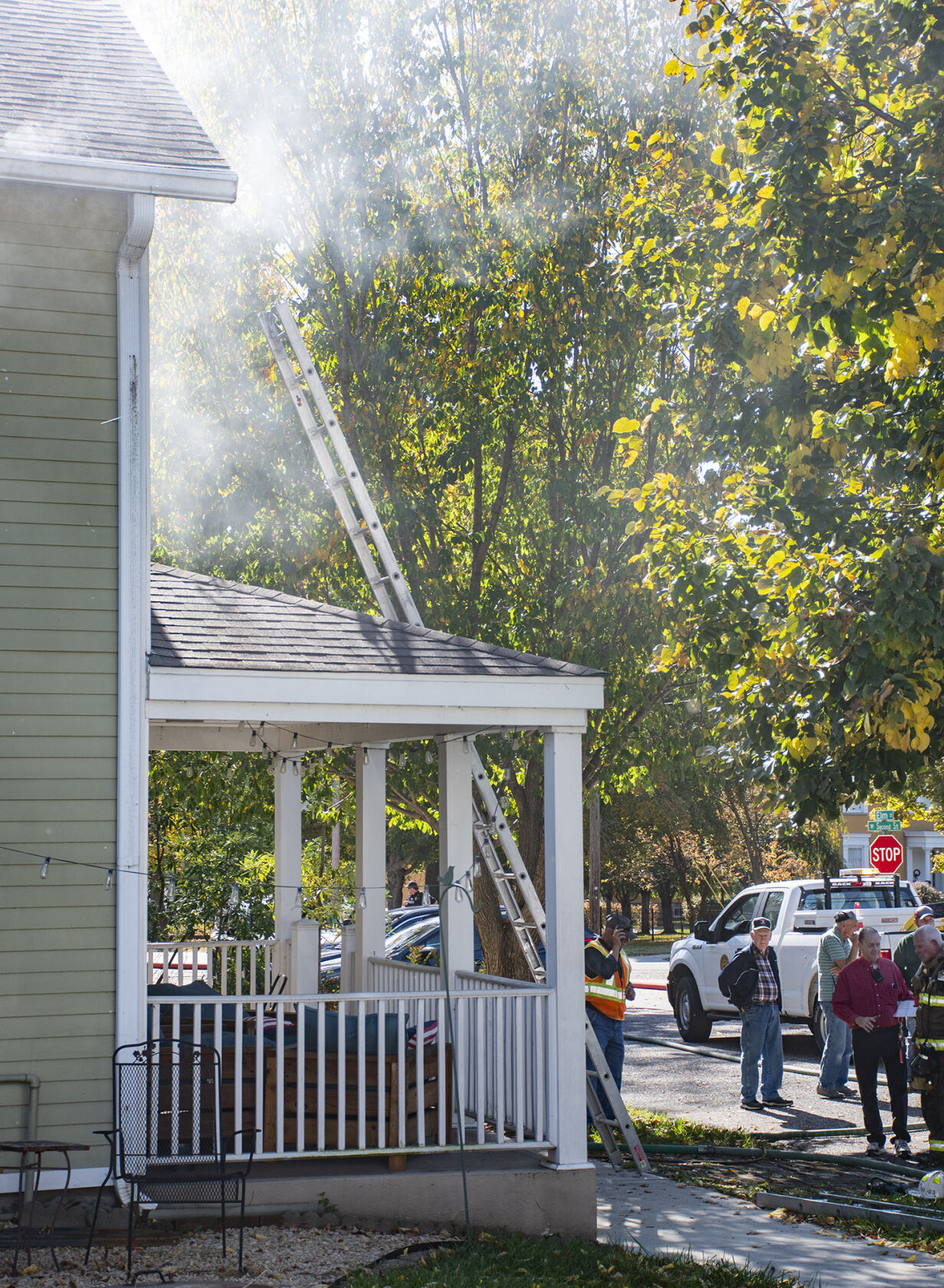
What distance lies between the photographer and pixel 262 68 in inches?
507

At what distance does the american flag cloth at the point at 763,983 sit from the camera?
40.5ft

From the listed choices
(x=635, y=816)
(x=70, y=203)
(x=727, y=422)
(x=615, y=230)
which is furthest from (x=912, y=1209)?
(x=635, y=816)

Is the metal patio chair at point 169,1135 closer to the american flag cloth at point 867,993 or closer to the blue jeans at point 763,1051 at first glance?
the american flag cloth at point 867,993

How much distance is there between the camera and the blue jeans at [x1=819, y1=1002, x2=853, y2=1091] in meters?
12.7

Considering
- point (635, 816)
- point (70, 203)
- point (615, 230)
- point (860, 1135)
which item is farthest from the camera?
point (635, 816)

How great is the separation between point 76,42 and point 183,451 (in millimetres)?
5525

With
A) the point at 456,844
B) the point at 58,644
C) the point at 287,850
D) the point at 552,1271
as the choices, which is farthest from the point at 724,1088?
the point at 58,644

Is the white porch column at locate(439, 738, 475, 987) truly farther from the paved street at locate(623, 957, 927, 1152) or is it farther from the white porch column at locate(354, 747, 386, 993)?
the paved street at locate(623, 957, 927, 1152)

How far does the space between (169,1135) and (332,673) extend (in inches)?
107

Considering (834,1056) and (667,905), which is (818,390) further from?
(667,905)

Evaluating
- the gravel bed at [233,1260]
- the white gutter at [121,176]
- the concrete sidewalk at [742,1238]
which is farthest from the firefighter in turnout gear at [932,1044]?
the white gutter at [121,176]

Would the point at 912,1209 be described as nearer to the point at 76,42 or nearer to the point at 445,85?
the point at 76,42

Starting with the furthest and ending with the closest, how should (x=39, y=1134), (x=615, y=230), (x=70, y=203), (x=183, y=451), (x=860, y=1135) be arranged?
(x=183, y=451)
(x=615, y=230)
(x=860, y=1135)
(x=70, y=203)
(x=39, y=1134)

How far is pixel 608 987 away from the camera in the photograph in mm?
10555
